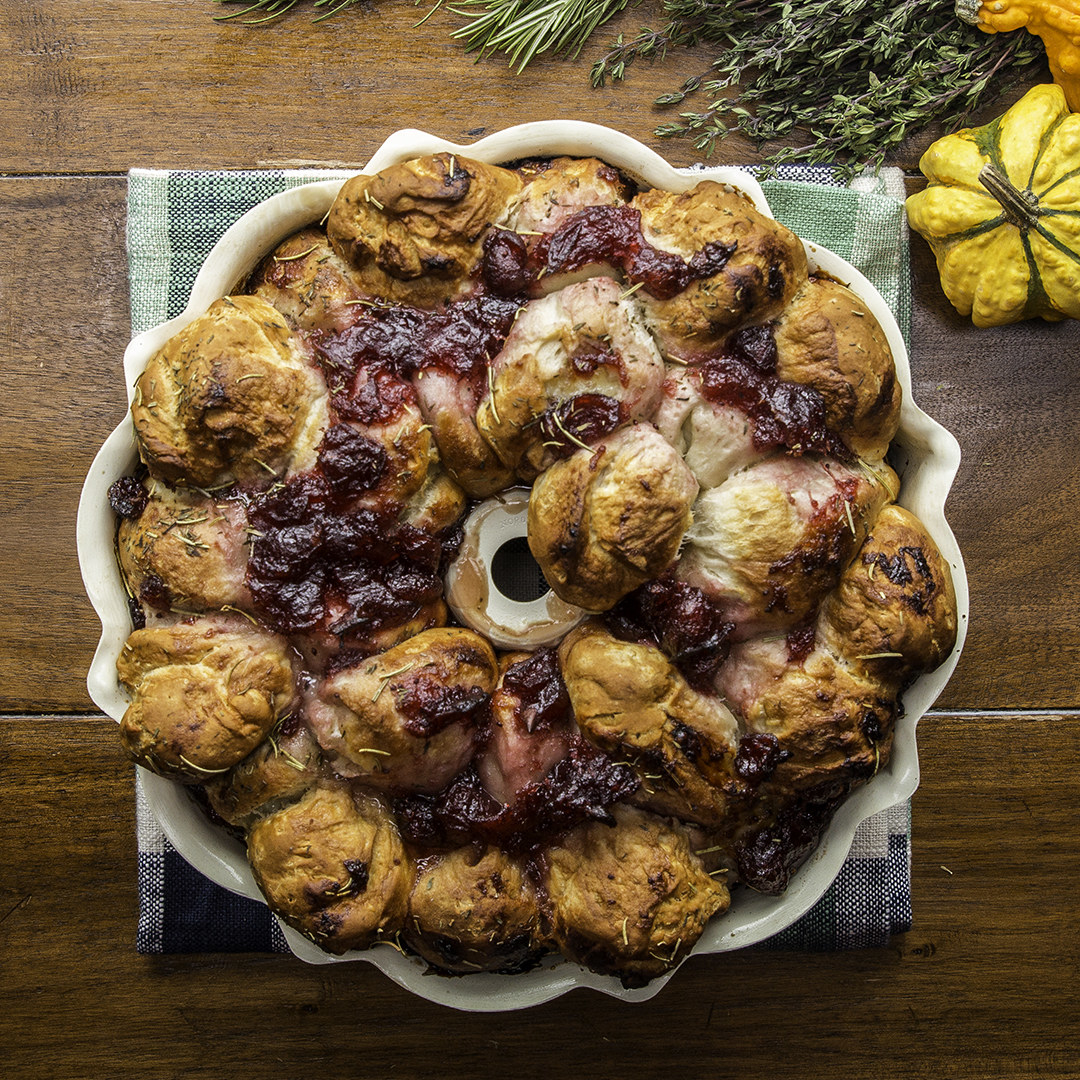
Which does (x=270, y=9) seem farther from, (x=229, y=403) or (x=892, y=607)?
(x=892, y=607)

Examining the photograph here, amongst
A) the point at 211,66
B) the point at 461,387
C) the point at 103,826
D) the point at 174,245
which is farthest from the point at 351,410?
the point at 103,826

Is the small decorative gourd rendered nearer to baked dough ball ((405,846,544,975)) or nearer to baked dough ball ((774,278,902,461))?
baked dough ball ((774,278,902,461))

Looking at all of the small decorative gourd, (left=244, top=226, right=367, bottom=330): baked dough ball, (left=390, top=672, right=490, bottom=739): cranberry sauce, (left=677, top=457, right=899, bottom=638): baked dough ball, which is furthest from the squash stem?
(left=390, top=672, right=490, bottom=739): cranberry sauce

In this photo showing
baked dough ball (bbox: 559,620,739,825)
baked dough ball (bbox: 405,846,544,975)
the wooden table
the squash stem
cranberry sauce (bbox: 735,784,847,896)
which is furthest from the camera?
the wooden table

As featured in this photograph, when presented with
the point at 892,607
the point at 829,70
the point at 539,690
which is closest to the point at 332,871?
the point at 539,690

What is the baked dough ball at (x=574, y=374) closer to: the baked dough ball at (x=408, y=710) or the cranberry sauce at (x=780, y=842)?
the baked dough ball at (x=408, y=710)

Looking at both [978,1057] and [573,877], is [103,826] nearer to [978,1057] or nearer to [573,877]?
[573,877]
